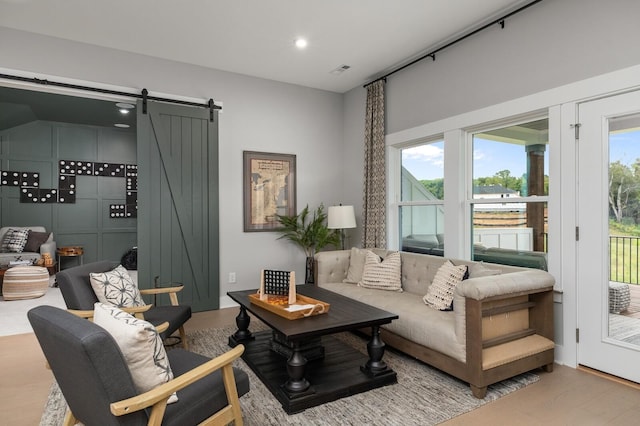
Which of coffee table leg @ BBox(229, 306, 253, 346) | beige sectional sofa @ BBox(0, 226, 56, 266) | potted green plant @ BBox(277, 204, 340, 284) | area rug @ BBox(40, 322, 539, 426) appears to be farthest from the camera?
beige sectional sofa @ BBox(0, 226, 56, 266)

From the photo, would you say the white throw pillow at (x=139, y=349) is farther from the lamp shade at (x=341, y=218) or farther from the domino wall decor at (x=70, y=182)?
the domino wall decor at (x=70, y=182)

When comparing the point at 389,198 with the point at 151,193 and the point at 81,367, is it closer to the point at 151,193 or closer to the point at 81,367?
the point at 151,193

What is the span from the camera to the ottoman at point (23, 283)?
5148 millimetres

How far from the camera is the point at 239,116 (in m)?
4.80

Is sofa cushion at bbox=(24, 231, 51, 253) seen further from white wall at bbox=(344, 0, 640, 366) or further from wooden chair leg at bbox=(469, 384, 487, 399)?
wooden chair leg at bbox=(469, 384, 487, 399)

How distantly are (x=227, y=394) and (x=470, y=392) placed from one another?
1.63 m

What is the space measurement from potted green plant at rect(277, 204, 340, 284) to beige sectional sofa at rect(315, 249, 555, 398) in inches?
70.7

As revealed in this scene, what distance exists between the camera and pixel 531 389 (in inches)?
99.5

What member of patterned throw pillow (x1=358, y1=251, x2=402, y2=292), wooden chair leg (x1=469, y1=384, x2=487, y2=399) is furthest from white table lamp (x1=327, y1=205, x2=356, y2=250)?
wooden chair leg (x1=469, y1=384, x2=487, y2=399)

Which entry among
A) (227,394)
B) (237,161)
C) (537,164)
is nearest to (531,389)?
(537,164)

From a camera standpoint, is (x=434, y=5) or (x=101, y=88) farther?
(x=101, y=88)

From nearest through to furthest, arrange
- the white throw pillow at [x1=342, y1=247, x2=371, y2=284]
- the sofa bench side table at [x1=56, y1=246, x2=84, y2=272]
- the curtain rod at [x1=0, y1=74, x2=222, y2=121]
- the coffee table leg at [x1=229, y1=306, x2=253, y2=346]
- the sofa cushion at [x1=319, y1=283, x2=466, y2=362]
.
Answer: the sofa cushion at [x1=319, y1=283, x2=466, y2=362]
the coffee table leg at [x1=229, y1=306, x2=253, y2=346]
the curtain rod at [x1=0, y1=74, x2=222, y2=121]
the white throw pillow at [x1=342, y1=247, x2=371, y2=284]
the sofa bench side table at [x1=56, y1=246, x2=84, y2=272]

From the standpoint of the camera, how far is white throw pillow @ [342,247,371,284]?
412cm

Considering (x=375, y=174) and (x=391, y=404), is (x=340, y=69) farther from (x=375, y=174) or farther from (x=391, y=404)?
(x=391, y=404)
